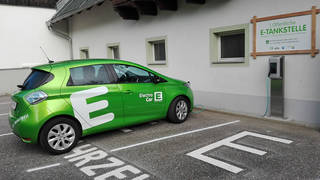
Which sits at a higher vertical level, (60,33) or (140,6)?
(60,33)

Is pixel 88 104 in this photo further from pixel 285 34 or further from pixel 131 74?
pixel 285 34

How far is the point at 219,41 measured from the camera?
26.3 feet

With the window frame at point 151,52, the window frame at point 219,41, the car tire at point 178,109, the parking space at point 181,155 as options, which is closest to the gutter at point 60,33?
the window frame at point 151,52

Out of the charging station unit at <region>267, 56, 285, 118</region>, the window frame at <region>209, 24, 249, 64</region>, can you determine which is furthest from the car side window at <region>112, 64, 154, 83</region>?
the charging station unit at <region>267, 56, 285, 118</region>

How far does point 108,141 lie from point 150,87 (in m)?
→ 1.47

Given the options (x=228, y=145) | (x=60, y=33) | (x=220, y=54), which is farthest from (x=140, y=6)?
(x=60, y=33)

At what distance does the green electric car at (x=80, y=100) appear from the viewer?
15.0 feet

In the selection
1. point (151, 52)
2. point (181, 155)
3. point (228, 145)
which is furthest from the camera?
Result: point (151, 52)

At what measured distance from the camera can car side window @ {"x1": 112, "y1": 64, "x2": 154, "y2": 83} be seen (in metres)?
5.61

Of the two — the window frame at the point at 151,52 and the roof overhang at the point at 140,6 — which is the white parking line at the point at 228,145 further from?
the window frame at the point at 151,52

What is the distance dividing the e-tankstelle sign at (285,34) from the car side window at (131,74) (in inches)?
112

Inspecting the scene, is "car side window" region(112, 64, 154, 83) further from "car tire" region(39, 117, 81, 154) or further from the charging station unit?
the charging station unit

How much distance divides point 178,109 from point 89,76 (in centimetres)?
237

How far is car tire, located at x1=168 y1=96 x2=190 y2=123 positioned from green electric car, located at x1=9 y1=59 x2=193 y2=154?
0.26m
